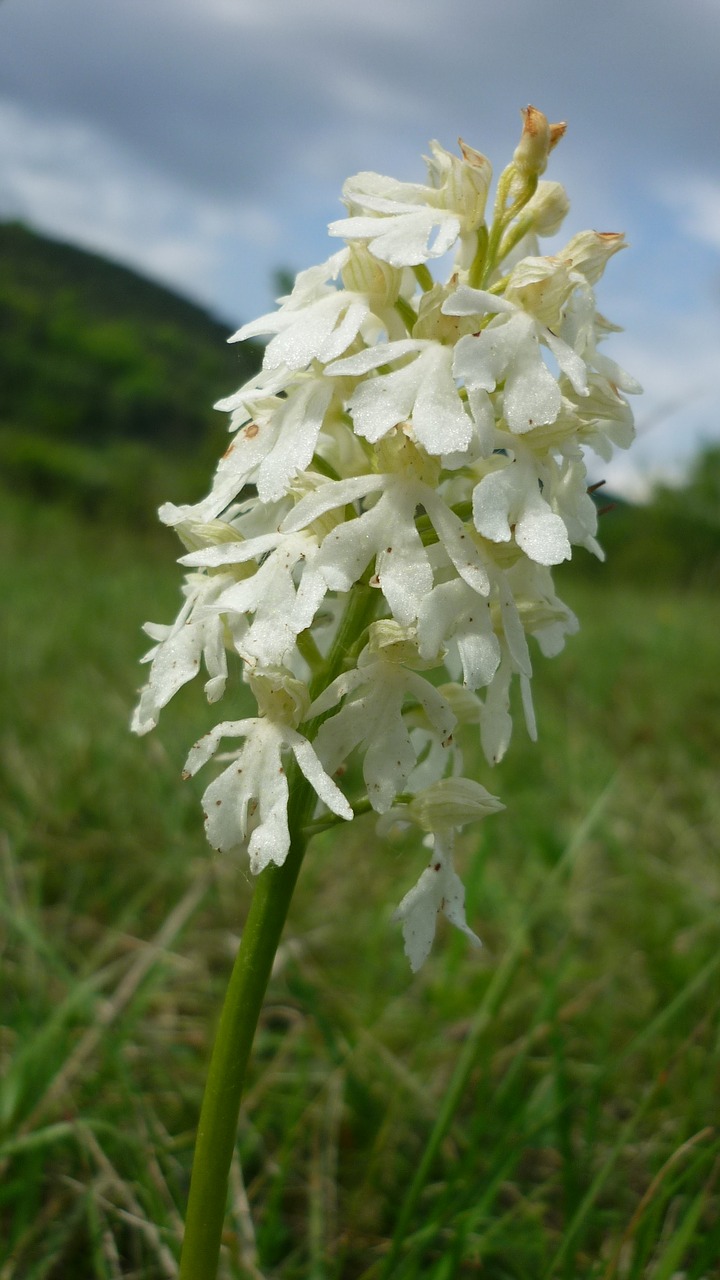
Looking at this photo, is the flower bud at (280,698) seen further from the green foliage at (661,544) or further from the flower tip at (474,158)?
the green foliage at (661,544)

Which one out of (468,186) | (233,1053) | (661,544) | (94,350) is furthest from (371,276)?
(94,350)

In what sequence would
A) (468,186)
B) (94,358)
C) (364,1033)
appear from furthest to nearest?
(94,358) → (364,1033) → (468,186)

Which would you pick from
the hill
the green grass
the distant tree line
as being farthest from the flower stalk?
the hill

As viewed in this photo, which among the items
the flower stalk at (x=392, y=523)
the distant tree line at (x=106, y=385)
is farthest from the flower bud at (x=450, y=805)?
the distant tree line at (x=106, y=385)

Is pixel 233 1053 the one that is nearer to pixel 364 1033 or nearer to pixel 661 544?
pixel 364 1033

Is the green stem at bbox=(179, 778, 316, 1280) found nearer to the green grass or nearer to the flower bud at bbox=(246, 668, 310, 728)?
the flower bud at bbox=(246, 668, 310, 728)
